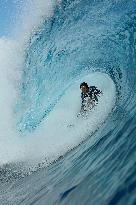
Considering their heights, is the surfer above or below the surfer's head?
below

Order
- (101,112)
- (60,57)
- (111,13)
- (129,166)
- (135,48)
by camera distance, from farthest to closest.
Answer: (60,57) < (111,13) < (135,48) < (101,112) < (129,166)

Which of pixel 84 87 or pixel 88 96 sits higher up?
pixel 84 87

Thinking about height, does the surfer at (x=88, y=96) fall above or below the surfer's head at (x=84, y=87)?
below

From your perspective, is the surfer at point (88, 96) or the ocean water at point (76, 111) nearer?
the ocean water at point (76, 111)

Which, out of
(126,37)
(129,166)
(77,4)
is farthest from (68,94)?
(129,166)

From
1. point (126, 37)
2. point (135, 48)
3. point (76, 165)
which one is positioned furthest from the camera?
point (126, 37)

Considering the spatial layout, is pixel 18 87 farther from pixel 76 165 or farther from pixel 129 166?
pixel 129 166

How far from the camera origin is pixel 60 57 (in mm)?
17641

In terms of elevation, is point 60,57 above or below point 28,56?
below

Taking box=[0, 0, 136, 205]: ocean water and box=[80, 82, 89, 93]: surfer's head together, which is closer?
box=[0, 0, 136, 205]: ocean water

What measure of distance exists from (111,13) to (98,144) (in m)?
8.67

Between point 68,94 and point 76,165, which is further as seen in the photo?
point 68,94

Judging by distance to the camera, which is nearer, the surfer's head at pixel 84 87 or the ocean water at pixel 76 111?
the ocean water at pixel 76 111

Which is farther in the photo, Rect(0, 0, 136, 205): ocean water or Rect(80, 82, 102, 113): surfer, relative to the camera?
Rect(80, 82, 102, 113): surfer
